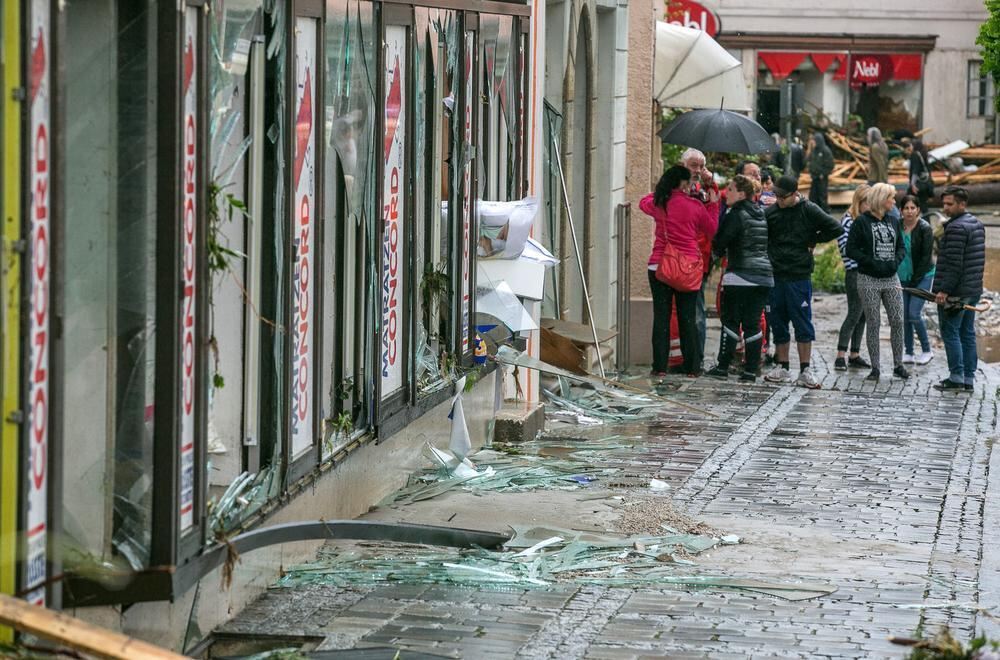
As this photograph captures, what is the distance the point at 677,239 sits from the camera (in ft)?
47.1

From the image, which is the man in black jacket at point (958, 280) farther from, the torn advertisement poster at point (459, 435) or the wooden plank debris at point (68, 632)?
the wooden plank debris at point (68, 632)

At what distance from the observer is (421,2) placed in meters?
9.07

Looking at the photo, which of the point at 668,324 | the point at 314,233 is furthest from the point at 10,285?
the point at 668,324

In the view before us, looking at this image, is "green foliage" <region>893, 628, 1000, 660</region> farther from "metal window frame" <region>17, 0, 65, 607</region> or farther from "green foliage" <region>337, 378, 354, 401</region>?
"green foliage" <region>337, 378, 354, 401</region>

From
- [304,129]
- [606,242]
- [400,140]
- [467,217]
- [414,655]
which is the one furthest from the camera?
[606,242]

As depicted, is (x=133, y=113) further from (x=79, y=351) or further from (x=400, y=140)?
(x=400, y=140)

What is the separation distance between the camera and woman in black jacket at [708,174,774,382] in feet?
46.7

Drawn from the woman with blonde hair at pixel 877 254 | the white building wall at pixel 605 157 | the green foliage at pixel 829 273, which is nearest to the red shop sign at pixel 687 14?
the green foliage at pixel 829 273

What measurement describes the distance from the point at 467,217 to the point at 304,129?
3197 mm

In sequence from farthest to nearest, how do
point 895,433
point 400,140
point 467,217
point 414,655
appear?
point 895,433
point 467,217
point 400,140
point 414,655

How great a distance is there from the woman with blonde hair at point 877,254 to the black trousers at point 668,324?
1470 millimetres

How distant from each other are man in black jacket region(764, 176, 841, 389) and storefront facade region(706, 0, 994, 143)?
30.7 metres

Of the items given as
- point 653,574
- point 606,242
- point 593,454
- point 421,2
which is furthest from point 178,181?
point 606,242

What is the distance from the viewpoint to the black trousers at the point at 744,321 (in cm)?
1440
